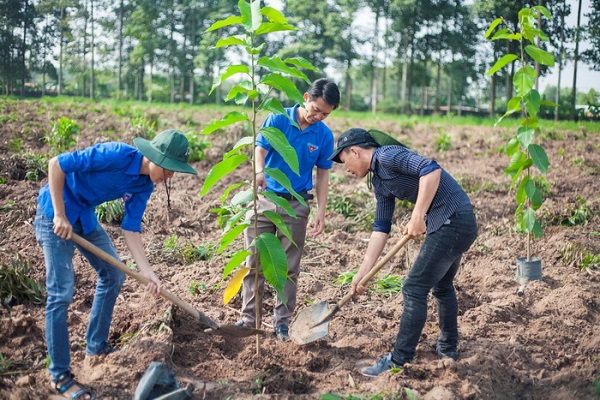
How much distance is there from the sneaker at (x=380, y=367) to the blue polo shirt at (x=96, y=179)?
1.64m

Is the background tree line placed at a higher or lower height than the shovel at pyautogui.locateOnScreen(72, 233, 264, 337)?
higher

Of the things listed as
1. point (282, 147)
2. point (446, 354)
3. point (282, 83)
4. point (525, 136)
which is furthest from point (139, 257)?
point (525, 136)

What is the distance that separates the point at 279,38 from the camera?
96.7 ft

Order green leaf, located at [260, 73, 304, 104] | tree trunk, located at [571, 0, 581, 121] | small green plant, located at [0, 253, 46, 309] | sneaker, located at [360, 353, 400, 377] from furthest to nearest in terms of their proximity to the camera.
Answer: tree trunk, located at [571, 0, 581, 121] → small green plant, located at [0, 253, 46, 309] → sneaker, located at [360, 353, 400, 377] → green leaf, located at [260, 73, 304, 104]

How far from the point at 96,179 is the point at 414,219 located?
1696 millimetres

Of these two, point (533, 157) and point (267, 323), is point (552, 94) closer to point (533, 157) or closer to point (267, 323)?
point (533, 157)

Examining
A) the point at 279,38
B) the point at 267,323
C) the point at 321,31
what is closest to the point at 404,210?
the point at 267,323

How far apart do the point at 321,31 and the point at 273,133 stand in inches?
1006

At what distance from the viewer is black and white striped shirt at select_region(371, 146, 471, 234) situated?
3.06 meters

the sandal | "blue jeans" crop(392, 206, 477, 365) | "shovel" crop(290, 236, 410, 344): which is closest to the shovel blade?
"shovel" crop(290, 236, 410, 344)

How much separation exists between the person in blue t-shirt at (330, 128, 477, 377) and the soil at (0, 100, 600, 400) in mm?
260

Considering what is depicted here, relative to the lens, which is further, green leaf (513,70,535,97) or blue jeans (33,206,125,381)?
green leaf (513,70,535,97)

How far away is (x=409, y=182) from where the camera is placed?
3158 mm

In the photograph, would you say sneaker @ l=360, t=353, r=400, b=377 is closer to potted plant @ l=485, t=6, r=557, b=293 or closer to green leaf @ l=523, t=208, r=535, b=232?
potted plant @ l=485, t=6, r=557, b=293
